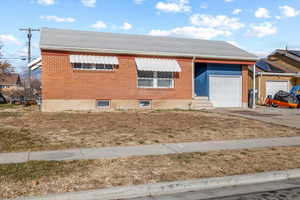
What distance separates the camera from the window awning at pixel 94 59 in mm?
16484

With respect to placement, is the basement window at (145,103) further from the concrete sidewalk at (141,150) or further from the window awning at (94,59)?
the concrete sidewalk at (141,150)

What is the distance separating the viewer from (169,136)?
9.52 metres

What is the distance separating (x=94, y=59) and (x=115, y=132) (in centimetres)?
812

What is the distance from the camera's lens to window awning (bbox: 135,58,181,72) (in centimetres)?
1788

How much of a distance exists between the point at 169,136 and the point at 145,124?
8.32 feet

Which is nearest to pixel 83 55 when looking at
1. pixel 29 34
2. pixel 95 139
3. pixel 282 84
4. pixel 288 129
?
pixel 95 139

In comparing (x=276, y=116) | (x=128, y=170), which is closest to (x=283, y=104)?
(x=276, y=116)

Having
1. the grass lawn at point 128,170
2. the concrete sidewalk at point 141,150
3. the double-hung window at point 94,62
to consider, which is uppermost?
the double-hung window at point 94,62

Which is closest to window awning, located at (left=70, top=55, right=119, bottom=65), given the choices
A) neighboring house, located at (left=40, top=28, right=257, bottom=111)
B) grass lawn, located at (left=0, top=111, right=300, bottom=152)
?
neighboring house, located at (left=40, top=28, right=257, bottom=111)

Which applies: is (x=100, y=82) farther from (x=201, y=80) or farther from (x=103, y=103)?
(x=201, y=80)

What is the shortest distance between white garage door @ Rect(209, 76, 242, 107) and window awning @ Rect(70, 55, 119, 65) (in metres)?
7.39

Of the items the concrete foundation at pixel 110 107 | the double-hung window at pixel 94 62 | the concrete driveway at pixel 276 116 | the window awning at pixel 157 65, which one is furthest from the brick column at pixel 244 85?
the double-hung window at pixel 94 62

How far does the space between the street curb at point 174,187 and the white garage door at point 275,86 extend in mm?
21894

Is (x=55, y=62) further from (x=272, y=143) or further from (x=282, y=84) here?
(x=282, y=84)
